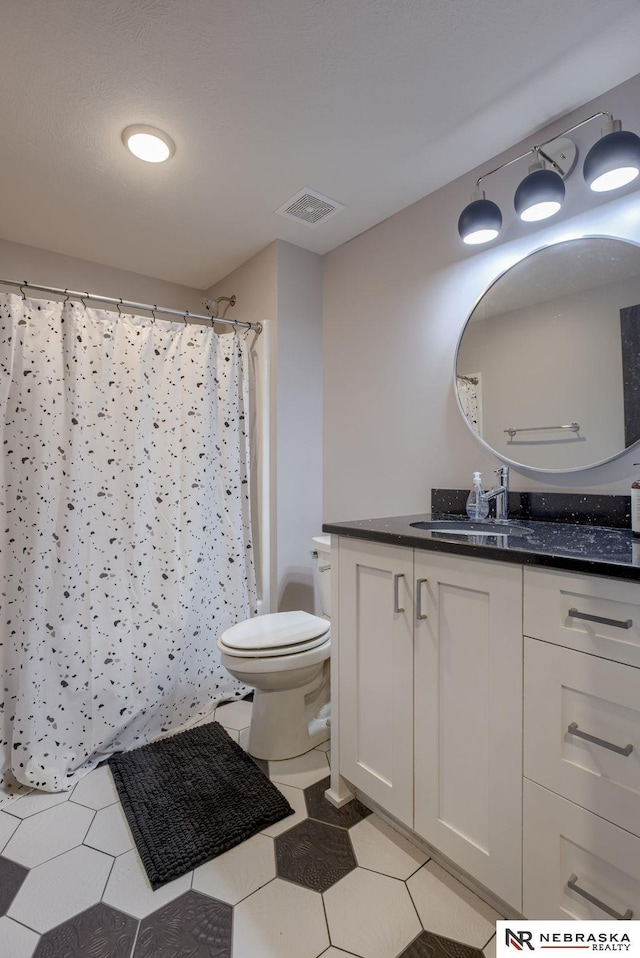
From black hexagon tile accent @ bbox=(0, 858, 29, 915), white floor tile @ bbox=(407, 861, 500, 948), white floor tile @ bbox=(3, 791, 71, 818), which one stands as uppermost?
white floor tile @ bbox=(407, 861, 500, 948)

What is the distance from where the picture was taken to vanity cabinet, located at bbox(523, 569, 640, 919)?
2.69 ft

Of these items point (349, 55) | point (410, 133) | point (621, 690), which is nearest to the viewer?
point (621, 690)

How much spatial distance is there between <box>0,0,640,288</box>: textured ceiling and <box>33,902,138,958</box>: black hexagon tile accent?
2259 mm

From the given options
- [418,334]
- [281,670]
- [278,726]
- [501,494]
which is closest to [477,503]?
[501,494]

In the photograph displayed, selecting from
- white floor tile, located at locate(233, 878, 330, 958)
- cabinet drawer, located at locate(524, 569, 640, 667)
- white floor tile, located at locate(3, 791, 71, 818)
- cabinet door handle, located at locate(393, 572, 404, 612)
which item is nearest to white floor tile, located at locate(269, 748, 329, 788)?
white floor tile, located at locate(233, 878, 330, 958)

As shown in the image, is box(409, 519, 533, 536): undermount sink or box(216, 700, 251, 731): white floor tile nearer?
box(409, 519, 533, 536): undermount sink

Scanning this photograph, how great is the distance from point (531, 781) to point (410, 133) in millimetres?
1928

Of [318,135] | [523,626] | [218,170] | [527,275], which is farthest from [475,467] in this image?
[218,170]

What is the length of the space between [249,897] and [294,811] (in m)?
0.31

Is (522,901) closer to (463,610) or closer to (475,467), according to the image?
(463,610)

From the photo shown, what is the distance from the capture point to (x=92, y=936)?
1.07m

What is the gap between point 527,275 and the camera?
1.56 meters

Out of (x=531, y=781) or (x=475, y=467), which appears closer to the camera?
(x=531, y=781)

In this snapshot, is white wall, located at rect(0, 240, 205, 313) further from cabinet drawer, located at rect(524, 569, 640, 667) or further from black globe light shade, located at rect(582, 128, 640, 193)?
cabinet drawer, located at rect(524, 569, 640, 667)
